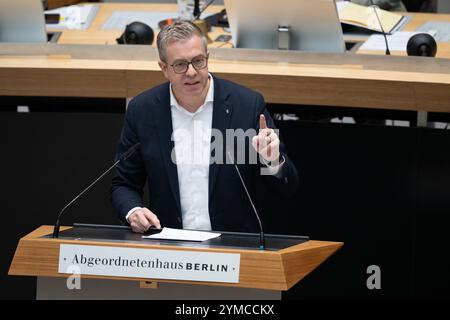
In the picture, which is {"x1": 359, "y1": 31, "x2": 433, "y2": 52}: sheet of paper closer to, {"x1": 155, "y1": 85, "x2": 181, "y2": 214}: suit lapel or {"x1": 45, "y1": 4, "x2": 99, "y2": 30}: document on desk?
{"x1": 45, "y1": 4, "x2": 99, "y2": 30}: document on desk

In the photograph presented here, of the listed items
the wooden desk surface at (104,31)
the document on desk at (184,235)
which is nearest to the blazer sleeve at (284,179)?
the document on desk at (184,235)

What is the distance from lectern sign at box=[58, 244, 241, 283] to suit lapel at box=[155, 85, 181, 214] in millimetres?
529

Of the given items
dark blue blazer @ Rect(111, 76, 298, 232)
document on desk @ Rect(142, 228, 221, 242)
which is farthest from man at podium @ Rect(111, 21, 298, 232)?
document on desk @ Rect(142, 228, 221, 242)

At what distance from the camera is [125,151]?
2.90 metres

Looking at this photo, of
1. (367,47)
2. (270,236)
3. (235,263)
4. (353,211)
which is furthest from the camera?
(367,47)

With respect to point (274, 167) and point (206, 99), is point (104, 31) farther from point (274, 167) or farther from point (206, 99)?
point (274, 167)

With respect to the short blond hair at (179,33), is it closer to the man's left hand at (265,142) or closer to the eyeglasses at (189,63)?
the eyeglasses at (189,63)

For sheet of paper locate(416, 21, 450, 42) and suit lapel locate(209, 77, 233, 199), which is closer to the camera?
suit lapel locate(209, 77, 233, 199)

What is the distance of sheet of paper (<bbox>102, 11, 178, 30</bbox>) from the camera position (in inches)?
184

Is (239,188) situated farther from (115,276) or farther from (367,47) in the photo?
(367,47)

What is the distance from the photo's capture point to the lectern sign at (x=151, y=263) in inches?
90.9
